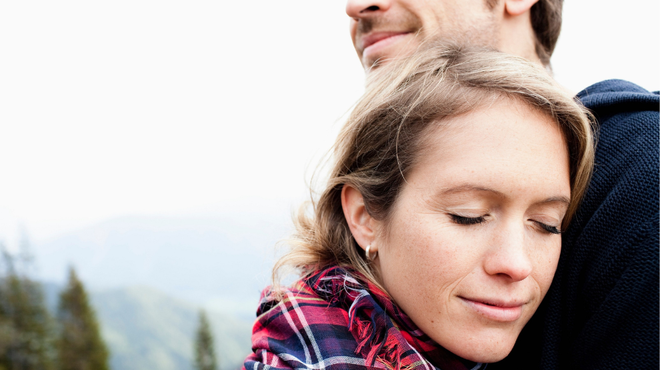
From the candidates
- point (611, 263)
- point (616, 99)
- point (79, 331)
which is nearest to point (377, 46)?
point (616, 99)

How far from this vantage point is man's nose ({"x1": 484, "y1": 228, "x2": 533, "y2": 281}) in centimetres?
165

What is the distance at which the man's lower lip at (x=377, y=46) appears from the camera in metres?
2.80

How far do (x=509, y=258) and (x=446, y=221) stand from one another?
0.25 m

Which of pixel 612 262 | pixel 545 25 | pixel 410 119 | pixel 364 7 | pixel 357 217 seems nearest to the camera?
pixel 612 262

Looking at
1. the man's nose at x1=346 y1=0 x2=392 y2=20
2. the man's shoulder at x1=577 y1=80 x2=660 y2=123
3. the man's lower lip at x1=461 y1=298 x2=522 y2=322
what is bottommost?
the man's lower lip at x1=461 y1=298 x2=522 y2=322

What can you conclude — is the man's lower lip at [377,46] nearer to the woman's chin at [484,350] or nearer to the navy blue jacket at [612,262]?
the navy blue jacket at [612,262]

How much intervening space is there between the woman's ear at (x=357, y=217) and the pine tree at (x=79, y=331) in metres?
33.0

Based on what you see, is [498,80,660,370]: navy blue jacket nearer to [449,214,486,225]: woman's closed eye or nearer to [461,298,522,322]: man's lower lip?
[461,298,522,322]: man's lower lip

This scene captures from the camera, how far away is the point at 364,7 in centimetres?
279

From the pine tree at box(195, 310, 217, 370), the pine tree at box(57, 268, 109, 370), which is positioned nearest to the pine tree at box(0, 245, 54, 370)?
→ the pine tree at box(57, 268, 109, 370)

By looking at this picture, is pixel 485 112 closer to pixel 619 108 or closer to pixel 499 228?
pixel 499 228

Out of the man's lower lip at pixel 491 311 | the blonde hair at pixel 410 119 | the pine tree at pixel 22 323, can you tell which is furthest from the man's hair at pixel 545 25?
the pine tree at pixel 22 323

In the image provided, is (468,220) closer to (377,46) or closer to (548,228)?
(548,228)

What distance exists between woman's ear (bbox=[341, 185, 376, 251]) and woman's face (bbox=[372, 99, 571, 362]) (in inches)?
8.2
